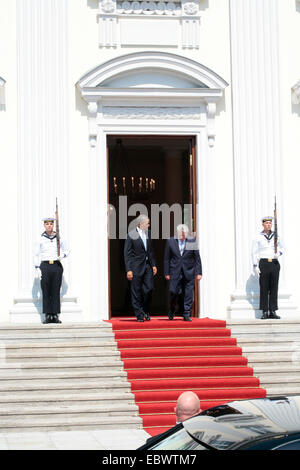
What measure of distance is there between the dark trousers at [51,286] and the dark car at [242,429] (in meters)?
8.20

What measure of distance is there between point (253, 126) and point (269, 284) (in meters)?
2.76

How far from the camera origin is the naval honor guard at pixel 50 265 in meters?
12.8

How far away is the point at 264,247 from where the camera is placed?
43.8ft

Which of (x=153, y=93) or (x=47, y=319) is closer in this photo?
(x=47, y=319)

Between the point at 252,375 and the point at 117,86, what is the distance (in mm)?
5403

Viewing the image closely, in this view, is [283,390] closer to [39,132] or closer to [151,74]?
[39,132]

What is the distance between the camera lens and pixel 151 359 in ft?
38.2

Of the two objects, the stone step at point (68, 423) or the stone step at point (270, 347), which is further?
the stone step at point (270, 347)

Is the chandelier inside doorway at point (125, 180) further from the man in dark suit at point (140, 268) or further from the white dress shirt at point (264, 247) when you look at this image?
the white dress shirt at point (264, 247)

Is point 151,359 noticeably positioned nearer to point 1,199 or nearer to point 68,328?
point 68,328

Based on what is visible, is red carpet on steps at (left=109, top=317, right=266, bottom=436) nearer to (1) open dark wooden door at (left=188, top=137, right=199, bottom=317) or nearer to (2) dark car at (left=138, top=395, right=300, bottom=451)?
(1) open dark wooden door at (left=188, top=137, right=199, bottom=317)

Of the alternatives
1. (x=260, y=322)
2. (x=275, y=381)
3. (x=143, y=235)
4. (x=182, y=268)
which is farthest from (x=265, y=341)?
(x=143, y=235)

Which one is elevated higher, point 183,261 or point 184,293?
point 183,261

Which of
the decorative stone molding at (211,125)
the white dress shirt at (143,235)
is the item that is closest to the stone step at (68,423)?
the white dress shirt at (143,235)
